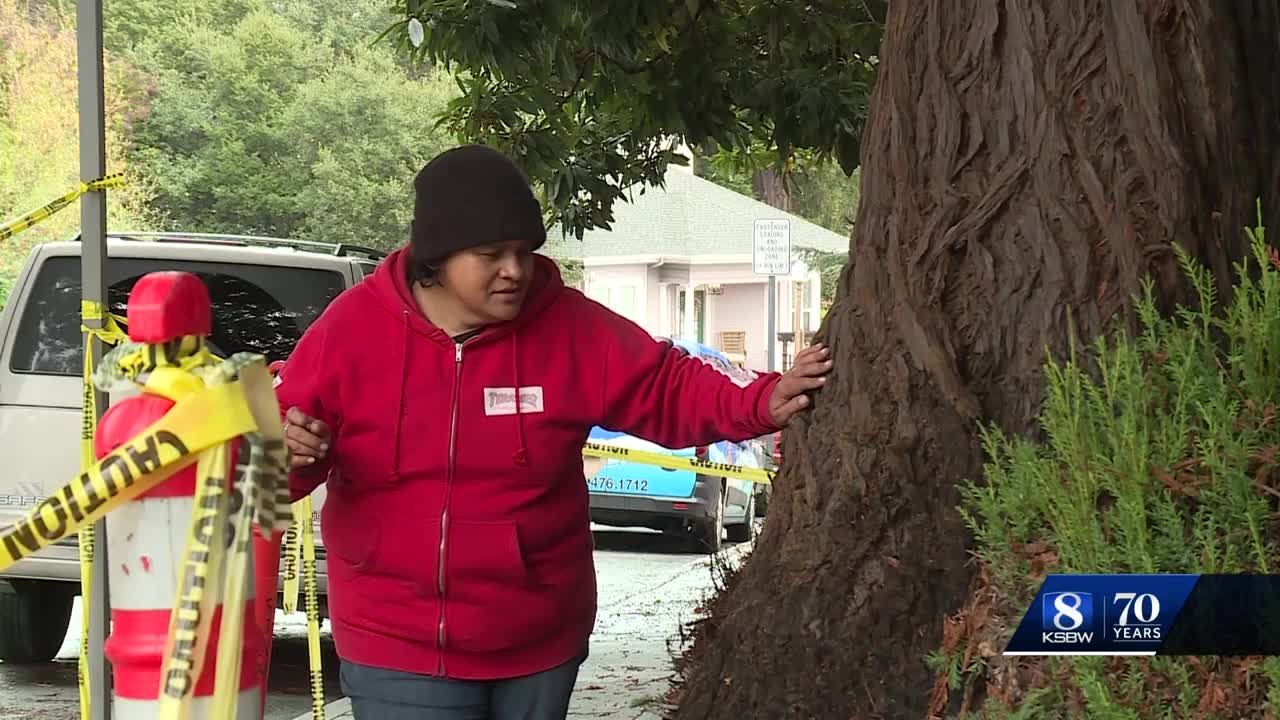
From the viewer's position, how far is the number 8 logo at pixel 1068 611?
3.06 meters

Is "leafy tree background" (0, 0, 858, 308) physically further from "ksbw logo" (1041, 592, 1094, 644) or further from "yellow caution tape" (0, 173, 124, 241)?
"ksbw logo" (1041, 592, 1094, 644)

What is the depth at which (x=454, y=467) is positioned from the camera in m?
3.20

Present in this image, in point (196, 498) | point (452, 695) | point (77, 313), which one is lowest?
point (452, 695)

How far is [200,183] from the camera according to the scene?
5341 centimetres

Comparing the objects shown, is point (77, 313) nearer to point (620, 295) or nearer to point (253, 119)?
point (620, 295)

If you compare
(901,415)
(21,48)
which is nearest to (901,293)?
(901,415)

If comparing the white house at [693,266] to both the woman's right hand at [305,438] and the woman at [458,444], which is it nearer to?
the woman at [458,444]

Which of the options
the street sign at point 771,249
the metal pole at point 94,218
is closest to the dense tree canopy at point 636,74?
the metal pole at point 94,218

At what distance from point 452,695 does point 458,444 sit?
0.50 meters

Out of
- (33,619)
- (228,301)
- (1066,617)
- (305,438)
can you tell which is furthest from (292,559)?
(33,619)

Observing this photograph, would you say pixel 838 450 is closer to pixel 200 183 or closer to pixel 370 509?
pixel 370 509

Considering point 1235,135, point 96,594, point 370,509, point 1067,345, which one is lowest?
point 96,594

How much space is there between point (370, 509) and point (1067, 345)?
1.70m

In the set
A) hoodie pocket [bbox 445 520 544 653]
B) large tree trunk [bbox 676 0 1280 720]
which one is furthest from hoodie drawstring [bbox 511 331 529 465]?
large tree trunk [bbox 676 0 1280 720]
